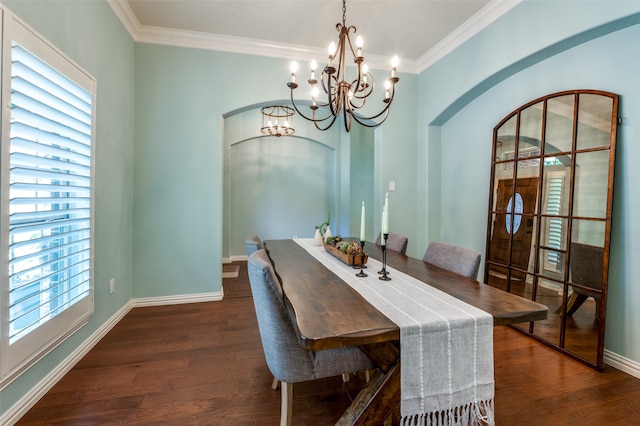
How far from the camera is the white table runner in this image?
1064 mm

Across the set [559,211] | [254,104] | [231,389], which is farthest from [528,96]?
[231,389]

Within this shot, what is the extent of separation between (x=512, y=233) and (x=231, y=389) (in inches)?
101

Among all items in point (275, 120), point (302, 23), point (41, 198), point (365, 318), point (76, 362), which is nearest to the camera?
point (365, 318)

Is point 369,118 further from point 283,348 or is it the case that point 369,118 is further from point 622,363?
point 622,363

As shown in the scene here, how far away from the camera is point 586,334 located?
2.03 meters

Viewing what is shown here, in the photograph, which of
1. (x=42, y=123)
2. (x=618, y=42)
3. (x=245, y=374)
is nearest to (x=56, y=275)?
(x=42, y=123)

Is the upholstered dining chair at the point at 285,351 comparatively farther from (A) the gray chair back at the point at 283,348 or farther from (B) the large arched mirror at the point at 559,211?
(B) the large arched mirror at the point at 559,211

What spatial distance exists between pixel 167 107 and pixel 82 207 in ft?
4.93

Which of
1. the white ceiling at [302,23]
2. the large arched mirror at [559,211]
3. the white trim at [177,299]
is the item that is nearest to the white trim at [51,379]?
the white trim at [177,299]

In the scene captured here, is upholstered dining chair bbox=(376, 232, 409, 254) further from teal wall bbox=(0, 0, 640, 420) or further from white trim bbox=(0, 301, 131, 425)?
white trim bbox=(0, 301, 131, 425)

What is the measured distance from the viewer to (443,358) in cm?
110

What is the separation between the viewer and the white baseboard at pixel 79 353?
1.47 meters

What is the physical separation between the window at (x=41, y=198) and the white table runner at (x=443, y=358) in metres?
1.75

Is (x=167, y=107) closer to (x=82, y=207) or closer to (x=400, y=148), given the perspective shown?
(x=82, y=207)
